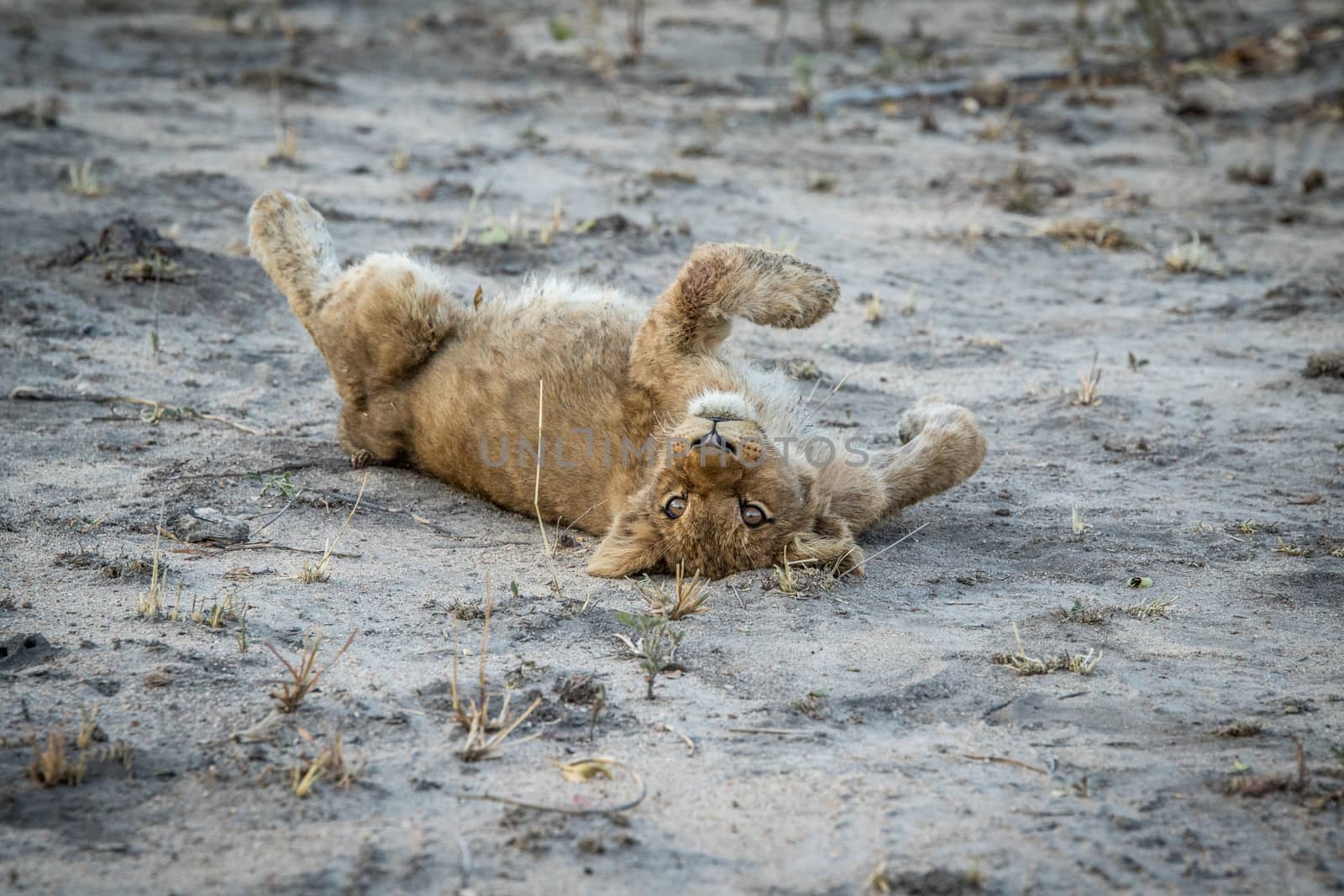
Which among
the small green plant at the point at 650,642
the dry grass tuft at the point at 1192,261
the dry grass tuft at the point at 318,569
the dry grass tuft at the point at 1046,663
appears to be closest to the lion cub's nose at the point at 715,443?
the small green plant at the point at 650,642

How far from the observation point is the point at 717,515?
14.9 feet

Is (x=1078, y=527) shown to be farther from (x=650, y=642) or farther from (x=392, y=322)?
(x=392, y=322)

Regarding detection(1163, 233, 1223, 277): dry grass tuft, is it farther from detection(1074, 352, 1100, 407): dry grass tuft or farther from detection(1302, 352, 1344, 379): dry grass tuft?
detection(1074, 352, 1100, 407): dry grass tuft

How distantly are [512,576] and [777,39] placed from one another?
35.0ft

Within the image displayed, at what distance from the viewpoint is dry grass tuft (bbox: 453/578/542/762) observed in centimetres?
323

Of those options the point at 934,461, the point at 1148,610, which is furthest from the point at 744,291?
the point at 1148,610

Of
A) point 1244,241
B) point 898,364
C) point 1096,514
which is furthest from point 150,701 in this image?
point 1244,241

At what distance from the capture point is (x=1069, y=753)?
3.30 metres

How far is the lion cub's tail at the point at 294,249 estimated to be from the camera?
6.05 m

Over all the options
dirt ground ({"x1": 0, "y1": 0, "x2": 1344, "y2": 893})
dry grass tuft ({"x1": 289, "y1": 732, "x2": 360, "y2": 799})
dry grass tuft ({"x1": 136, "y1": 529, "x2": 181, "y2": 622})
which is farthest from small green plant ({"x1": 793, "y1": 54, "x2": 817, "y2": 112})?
dry grass tuft ({"x1": 289, "y1": 732, "x2": 360, "y2": 799})

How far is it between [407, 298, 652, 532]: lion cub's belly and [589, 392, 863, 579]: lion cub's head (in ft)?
1.06

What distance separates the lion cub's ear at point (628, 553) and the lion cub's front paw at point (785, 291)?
1.01 metres

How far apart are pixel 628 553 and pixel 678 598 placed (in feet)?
1.05

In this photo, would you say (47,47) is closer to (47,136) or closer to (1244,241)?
(47,136)
